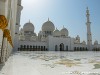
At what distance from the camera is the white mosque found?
19923 millimetres

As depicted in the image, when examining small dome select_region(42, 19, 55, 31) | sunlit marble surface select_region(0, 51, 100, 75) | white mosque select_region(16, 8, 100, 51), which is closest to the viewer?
sunlit marble surface select_region(0, 51, 100, 75)

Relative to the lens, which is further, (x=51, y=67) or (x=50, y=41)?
(x=50, y=41)

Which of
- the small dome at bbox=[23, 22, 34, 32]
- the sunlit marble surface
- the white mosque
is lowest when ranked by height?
the sunlit marble surface

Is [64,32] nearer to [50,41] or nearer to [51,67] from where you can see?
[50,41]

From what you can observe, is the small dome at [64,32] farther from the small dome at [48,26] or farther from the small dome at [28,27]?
the small dome at [28,27]

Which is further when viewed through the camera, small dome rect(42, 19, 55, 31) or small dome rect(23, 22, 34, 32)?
small dome rect(42, 19, 55, 31)

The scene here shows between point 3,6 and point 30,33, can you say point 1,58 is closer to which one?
point 3,6

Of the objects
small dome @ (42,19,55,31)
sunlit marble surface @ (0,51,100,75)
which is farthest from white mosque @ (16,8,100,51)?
sunlit marble surface @ (0,51,100,75)

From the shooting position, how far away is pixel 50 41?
66.9 ft

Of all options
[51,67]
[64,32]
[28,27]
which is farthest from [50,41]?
[51,67]

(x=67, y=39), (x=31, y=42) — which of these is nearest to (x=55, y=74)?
(x=31, y=42)

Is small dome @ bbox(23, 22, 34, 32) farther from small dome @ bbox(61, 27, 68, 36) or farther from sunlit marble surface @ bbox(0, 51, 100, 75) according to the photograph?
sunlit marble surface @ bbox(0, 51, 100, 75)

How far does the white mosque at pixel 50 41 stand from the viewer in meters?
19.9

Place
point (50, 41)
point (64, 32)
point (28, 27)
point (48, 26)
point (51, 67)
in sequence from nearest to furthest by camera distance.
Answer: point (51, 67) < point (50, 41) < point (28, 27) < point (48, 26) < point (64, 32)
